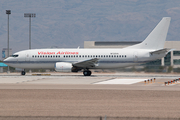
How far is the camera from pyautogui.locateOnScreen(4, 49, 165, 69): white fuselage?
4197 cm

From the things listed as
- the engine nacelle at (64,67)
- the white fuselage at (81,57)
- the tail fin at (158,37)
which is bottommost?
the engine nacelle at (64,67)

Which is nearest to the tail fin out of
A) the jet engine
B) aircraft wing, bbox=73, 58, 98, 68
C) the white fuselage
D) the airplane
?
the airplane

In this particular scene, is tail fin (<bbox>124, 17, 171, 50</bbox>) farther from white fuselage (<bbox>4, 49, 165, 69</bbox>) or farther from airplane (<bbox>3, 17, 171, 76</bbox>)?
white fuselage (<bbox>4, 49, 165, 69</bbox>)

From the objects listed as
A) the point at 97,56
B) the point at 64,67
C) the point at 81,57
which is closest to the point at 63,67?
the point at 64,67

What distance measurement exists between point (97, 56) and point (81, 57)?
236 cm

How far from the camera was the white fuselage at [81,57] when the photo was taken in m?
42.0

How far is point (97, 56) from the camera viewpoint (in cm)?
4269

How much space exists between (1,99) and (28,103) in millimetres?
2385

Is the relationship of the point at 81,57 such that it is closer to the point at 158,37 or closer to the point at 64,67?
the point at 64,67

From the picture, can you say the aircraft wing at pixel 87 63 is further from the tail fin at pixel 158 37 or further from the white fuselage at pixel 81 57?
the tail fin at pixel 158 37

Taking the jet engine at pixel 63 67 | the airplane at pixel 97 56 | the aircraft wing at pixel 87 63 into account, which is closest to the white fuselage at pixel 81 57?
the airplane at pixel 97 56

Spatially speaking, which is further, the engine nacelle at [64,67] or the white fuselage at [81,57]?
the white fuselage at [81,57]

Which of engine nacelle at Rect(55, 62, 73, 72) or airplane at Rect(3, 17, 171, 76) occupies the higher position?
airplane at Rect(3, 17, 171, 76)

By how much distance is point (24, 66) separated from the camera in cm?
4431
